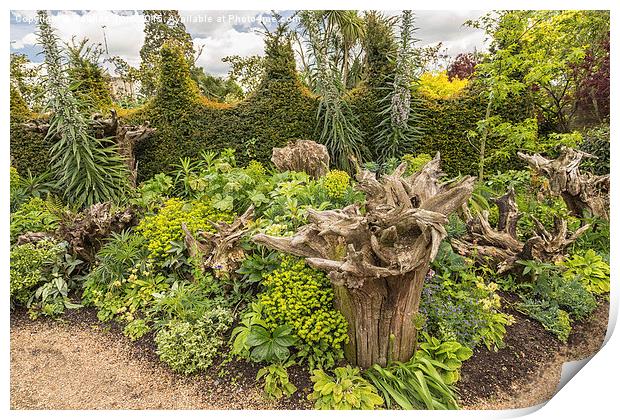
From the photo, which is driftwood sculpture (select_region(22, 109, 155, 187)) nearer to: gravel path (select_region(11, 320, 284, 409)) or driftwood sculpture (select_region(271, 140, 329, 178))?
driftwood sculpture (select_region(271, 140, 329, 178))

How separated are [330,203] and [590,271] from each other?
209 centimetres

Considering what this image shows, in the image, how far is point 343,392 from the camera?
192cm

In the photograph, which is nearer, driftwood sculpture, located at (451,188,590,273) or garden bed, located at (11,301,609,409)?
garden bed, located at (11,301,609,409)

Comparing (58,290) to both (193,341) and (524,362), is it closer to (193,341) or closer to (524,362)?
(193,341)

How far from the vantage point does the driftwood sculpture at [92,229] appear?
9.98 ft

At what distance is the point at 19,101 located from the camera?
389 centimetres

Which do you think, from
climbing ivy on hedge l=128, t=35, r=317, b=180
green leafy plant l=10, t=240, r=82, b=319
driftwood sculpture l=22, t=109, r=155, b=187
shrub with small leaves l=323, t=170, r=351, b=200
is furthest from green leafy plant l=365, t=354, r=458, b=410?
driftwood sculpture l=22, t=109, r=155, b=187

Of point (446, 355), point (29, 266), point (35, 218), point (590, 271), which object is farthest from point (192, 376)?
point (590, 271)

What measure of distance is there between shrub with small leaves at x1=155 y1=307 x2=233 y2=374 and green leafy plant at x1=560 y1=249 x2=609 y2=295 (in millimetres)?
2606

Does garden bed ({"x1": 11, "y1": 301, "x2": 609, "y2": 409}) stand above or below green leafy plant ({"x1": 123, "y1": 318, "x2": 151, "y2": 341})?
below

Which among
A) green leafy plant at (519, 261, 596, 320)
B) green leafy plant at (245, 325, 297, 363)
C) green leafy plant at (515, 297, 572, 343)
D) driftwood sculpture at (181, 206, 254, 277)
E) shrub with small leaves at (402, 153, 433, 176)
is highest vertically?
shrub with small leaves at (402, 153, 433, 176)

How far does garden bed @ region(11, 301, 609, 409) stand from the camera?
81.2 inches

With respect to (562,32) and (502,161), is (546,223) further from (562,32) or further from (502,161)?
(562,32)
